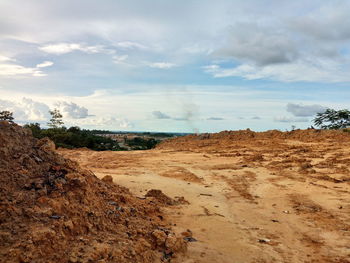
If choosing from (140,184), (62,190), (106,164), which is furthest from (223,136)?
(62,190)

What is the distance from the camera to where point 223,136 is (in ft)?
67.6

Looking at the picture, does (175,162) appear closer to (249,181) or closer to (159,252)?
(249,181)

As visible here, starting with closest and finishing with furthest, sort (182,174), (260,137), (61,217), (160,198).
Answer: (61,217) < (160,198) < (182,174) < (260,137)

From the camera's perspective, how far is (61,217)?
362 cm

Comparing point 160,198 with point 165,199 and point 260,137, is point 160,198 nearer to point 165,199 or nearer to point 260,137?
point 165,199

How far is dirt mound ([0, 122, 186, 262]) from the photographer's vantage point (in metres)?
3.12

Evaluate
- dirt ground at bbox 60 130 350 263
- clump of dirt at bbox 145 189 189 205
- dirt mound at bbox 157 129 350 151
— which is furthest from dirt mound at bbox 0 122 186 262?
dirt mound at bbox 157 129 350 151

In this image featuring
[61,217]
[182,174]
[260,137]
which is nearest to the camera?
[61,217]

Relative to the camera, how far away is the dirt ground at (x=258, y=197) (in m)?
4.30

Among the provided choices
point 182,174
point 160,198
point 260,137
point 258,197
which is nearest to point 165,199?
point 160,198

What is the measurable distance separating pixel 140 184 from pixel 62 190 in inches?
160

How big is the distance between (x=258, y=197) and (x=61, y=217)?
5.02 meters

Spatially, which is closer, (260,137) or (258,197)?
(258,197)

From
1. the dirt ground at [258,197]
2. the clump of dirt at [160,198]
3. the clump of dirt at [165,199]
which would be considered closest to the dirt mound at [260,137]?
the dirt ground at [258,197]
